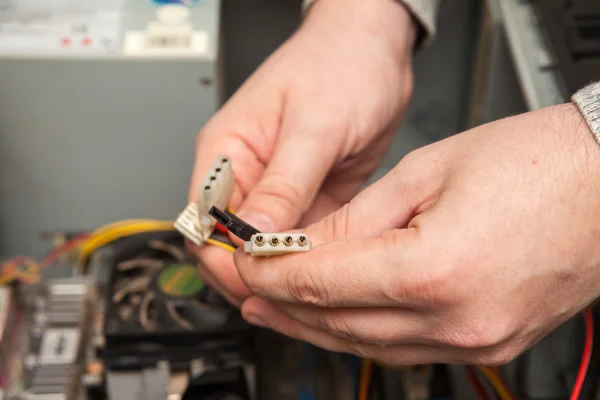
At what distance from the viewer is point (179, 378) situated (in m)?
0.75

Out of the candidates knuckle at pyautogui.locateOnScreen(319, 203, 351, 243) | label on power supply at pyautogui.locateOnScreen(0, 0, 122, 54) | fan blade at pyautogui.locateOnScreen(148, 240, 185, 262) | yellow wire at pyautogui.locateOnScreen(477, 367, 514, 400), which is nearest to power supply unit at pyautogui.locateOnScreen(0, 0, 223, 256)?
label on power supply at pyautogui.locateOnScreen(0, 0, 122, 54)

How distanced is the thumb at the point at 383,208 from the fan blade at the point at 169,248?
27 centimetres

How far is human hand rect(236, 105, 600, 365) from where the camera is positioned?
497mm

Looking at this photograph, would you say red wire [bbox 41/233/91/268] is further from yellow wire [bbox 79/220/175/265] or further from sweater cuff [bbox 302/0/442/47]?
sweater cuff [bbox 302/0/442/47]

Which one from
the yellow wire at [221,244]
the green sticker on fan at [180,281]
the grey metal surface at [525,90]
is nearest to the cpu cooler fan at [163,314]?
A: the green sticker on fan at [180,281]

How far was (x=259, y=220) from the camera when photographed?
0.63 meters

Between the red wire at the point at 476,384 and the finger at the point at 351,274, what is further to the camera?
the red wire at the point at 476,384

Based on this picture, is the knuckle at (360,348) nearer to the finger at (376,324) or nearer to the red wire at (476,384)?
the finger at (376,324)

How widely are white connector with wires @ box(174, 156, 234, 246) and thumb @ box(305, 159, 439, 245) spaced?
8 centimetres

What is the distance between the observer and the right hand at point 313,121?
0.68 meters

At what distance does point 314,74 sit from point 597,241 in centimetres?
37

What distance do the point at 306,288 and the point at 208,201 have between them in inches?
4.6

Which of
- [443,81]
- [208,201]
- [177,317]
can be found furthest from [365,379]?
[443,81]

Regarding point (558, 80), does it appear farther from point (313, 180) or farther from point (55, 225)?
point (55, 225)
